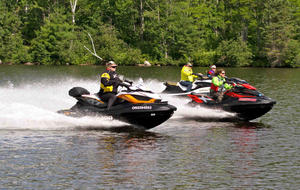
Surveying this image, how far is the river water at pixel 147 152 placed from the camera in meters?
11.5

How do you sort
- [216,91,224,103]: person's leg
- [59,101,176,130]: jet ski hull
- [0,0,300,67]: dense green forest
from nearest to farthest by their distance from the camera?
[59,101,176,130]: jet ski hull, [216,91,224,103]: person's leg, [0,0,300,67]: dense green forest

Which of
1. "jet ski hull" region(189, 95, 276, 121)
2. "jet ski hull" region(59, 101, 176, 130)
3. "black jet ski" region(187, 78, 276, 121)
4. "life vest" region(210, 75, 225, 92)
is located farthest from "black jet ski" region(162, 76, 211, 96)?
"jet ski hull" region(59, 101, 176, 130)

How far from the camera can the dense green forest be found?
75.5 metres

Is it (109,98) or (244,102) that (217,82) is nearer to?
(244,102)

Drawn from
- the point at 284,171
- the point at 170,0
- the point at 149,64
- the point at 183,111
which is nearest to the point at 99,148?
the point at 284,171

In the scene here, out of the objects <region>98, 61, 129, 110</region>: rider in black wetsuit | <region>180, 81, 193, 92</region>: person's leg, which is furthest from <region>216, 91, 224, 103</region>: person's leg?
<region>98, 61, 129, 110</region>: rider in black wetsuit

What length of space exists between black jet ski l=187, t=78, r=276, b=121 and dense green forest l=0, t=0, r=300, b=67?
181 feet

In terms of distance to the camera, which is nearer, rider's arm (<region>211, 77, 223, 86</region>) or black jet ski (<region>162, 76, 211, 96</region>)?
rider's arm (<region>211, 77, 223, 86</region>)

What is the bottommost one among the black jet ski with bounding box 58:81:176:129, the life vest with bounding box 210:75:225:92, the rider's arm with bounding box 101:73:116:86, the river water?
the river water

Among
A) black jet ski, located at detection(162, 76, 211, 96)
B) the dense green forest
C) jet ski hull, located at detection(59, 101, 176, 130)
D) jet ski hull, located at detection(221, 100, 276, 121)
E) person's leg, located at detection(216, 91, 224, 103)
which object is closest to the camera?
jet ski hull, located at detection(59, 101, 176, 130)

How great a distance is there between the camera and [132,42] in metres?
90.0

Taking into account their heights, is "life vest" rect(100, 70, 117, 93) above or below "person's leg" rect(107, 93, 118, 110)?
above

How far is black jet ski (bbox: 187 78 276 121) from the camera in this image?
18844 mm

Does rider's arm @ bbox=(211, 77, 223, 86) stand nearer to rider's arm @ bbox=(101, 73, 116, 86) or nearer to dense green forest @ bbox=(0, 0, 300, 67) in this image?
rider's arm @ bbox=(101, 73, 116, 86)
